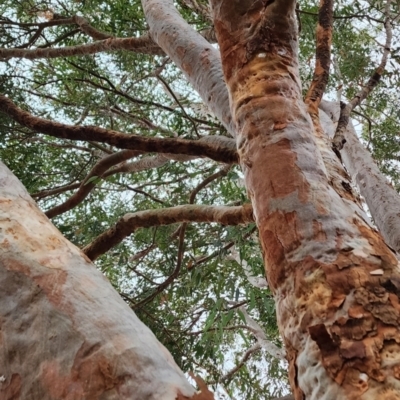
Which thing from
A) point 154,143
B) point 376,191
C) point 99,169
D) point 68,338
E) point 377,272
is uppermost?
point 376,191

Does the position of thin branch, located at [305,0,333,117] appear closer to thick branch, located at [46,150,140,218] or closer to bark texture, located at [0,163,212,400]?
bark texture, located at [0,163,212,400]

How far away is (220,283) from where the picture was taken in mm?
3051

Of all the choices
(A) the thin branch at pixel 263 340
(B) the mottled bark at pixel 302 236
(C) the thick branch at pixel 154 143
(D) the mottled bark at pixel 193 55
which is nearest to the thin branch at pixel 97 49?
(D) the mottled bark at pixel 193 55

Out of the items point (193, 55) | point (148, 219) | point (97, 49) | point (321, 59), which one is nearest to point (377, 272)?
point (321, 59)

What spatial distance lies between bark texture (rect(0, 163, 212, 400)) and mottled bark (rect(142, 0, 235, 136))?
0.96 meters

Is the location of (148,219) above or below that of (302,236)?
above

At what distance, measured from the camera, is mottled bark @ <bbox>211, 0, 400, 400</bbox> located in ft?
2.12

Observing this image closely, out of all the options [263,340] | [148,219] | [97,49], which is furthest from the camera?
[263,340]

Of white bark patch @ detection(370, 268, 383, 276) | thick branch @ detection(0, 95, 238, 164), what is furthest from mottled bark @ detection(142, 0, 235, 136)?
white bark patch @ detection(370, 268, 383, 276)

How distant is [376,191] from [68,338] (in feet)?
10.1

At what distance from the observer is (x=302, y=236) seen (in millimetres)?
859

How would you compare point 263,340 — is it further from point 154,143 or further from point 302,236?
point 302,236

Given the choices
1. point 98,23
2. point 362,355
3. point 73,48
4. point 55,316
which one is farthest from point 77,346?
point 98,23

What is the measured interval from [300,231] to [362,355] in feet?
0.92
